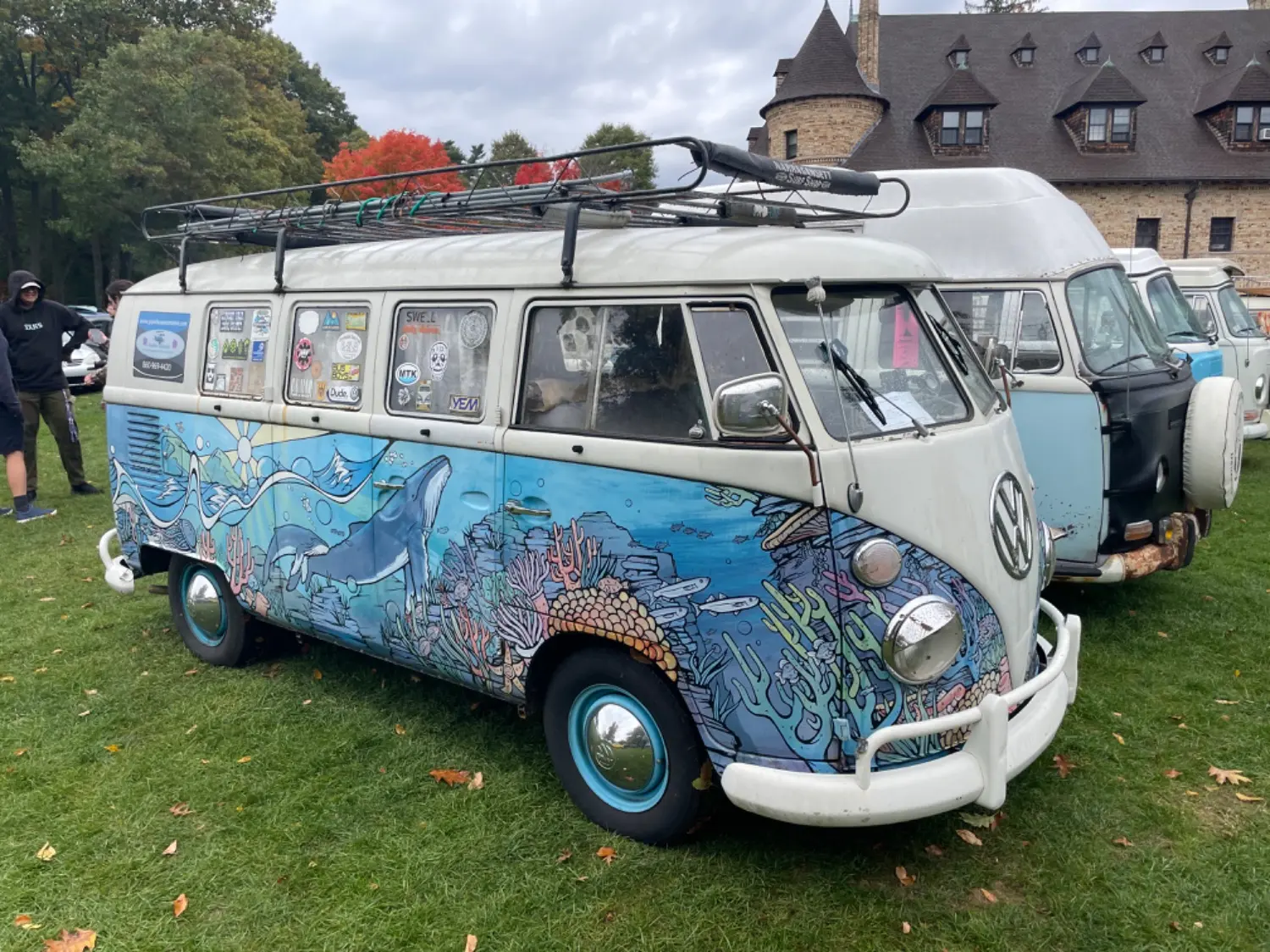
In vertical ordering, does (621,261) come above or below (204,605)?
above

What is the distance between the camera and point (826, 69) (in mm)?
34750

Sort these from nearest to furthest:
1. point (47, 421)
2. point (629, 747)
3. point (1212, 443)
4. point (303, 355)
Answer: point (629, 747)
point (303, 355)
point (1212, 443)
point (47, 421)

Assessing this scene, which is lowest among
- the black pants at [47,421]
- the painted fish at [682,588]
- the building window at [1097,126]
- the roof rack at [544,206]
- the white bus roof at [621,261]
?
the painted fish at [682,588]

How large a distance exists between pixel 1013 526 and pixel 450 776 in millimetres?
2768

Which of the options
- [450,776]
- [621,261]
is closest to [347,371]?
[621,261]

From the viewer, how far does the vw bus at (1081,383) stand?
19.7 feet

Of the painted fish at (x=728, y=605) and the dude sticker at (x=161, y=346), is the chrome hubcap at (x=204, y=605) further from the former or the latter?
the painted fish at (x=728, y=605)

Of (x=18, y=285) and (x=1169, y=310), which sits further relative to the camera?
(x=1169, y=310)

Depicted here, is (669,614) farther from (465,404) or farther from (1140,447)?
(1140,447)

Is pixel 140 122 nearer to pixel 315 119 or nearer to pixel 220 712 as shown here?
pixel 315 119

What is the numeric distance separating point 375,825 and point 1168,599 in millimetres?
5784

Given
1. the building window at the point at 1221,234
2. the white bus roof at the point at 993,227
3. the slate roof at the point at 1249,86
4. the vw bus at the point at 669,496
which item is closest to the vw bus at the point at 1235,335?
the white bus roof at the point at 993,227

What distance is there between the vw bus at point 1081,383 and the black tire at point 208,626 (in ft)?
14.7

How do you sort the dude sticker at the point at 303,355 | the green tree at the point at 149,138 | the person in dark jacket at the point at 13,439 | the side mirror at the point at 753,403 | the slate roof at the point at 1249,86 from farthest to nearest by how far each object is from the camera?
the slate roof at the point at 1249,86
the green tree at the point at 149,138
the person in dark jacket at the point at 13,439
the dude sticker at the point at 303,355
the side mirror at the point at 753,403
